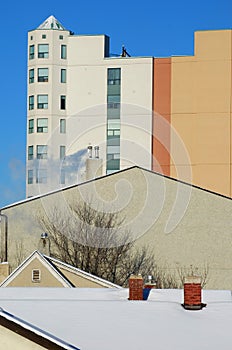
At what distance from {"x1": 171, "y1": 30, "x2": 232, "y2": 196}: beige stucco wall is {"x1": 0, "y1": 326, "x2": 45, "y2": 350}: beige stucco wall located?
5053cm

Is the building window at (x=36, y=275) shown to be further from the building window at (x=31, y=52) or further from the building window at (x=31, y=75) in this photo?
the building window at (x=31, y=52)

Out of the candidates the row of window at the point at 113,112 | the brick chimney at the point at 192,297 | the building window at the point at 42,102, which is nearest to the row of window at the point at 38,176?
the row of window at the point at 113,112

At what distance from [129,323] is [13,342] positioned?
2.03 meters

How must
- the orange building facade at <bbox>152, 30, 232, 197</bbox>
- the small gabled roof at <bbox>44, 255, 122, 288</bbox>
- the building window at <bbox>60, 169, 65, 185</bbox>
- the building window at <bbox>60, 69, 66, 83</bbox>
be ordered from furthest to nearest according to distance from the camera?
1. the building window at <bbox>60, 69, 66, 83</bbox>
2. the building window at <bbox>60, 169, 65, 185</bbox>
3. the orange building facade at <bbox>152, 30, 232, 197</bbox>
4. the small gabled roof at <bbox>44, 255, 122, 288</bbox>

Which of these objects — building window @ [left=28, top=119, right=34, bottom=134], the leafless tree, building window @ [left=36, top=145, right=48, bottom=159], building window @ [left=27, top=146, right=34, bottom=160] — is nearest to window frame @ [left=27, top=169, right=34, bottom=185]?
building window @ [left=27, top=146, right=34, bottom=160]

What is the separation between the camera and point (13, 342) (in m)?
15.3

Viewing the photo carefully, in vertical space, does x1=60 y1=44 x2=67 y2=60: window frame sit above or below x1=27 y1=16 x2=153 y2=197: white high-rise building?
above

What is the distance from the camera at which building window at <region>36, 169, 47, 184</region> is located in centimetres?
7212

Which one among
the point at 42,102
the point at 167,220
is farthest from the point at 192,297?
the point at 42,102

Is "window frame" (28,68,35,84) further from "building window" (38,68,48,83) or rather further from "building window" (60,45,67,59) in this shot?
"building window" (60,45,67,59)

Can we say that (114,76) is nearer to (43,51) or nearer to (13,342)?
(43,51)

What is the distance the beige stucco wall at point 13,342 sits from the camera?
15.2m

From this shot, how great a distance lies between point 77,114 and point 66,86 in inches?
87.0

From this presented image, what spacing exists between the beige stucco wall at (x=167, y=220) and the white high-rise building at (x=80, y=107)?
21.9m
